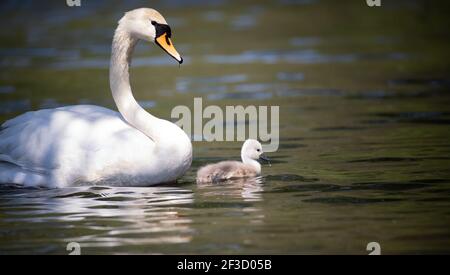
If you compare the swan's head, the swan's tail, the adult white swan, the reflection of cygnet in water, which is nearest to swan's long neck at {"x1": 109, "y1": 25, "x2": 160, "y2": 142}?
the adult white swan

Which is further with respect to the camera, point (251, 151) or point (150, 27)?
point (251, 151)

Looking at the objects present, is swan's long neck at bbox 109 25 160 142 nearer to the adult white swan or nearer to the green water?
the adult white swan

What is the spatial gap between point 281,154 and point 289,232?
12.7ft

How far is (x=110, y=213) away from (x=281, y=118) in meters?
6.02

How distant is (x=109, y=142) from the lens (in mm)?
10734

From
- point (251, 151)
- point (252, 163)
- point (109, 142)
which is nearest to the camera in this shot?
point (109, 142)

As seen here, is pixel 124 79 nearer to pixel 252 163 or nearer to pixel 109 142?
pixel 109 142

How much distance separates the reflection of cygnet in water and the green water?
0.20 m

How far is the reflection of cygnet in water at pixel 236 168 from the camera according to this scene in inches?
438

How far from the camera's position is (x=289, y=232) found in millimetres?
8812

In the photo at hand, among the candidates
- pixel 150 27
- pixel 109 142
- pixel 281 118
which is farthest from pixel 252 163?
pixel 281 118

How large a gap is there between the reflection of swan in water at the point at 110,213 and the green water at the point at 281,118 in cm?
2

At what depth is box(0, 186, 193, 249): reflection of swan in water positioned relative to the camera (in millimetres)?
8844
